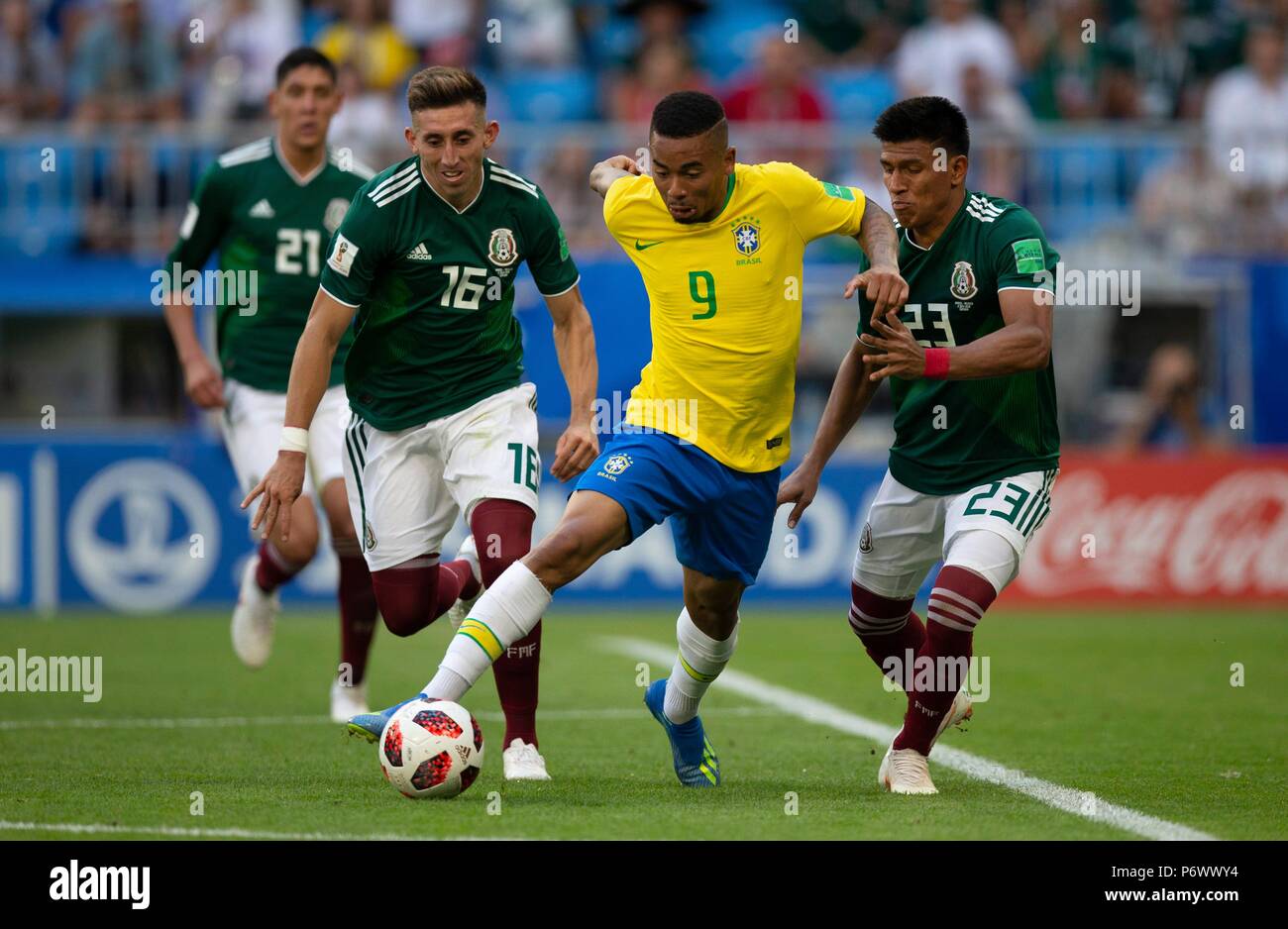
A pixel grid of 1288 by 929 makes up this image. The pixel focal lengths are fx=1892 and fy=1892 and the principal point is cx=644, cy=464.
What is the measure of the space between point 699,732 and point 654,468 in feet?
3.62

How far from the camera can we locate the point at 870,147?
16406 mm

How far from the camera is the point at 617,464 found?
21.8 ft

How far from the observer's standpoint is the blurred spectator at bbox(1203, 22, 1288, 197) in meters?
Answer: 16.8

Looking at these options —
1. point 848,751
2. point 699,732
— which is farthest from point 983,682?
point 699,732

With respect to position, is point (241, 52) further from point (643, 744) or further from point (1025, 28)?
point (643, 744)

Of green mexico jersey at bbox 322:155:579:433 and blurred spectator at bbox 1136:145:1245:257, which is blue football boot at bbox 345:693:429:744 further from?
blurred spectator at bbox 1136:145:1245:257

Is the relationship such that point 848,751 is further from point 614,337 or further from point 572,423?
point 614,337

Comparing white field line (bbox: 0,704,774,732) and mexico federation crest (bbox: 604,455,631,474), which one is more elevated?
mexico federation crest (bbox: 604,455,631,474)

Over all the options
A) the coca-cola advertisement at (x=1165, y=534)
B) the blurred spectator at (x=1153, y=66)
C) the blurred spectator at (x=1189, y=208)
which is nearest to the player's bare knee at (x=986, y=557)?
the coca-cola advertisement at (x=1165, y=534)

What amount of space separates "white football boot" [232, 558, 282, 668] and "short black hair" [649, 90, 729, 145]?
422cm

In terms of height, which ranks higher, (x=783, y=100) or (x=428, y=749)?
(x=783, y=100)

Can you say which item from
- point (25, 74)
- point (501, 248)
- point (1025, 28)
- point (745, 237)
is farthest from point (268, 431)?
point (1025, 28)

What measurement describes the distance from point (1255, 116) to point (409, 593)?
41.3ft

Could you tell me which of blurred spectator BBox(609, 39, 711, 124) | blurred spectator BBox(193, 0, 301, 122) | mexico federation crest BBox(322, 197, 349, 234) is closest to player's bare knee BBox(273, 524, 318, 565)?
mexico federation crest BBox(322, 197, 349, 234)
